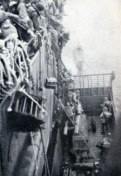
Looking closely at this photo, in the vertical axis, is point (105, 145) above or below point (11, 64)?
below

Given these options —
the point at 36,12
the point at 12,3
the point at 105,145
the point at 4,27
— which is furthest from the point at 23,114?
the point at 105,145

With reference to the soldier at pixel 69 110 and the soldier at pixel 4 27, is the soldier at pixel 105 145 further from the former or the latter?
the soldier at pixel 4 27

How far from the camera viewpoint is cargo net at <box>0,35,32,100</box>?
371 cm

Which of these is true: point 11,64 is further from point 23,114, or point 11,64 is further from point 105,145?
point 105,145

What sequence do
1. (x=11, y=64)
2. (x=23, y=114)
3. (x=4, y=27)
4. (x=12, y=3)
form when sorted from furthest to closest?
(x=12, y=3) < (x=4, y=27) < (x=23, y=114) < (x=11, y=64)

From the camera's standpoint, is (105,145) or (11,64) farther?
(105,145)

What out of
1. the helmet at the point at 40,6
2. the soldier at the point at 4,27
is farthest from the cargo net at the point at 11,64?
the helmet at the point at 40,6

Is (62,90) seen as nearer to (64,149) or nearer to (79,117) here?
(79,117)

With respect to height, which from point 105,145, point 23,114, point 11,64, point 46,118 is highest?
point 11,64

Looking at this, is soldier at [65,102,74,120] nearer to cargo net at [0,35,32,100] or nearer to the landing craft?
the landing craft

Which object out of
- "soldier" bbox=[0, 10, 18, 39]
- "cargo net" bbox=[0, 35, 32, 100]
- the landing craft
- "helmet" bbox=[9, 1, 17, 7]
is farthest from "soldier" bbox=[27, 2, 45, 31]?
"cargo net" bbox=[0, 35, 32, 100]

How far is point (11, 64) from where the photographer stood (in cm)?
394

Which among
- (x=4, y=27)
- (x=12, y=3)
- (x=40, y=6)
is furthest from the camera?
(x=40, y=6)

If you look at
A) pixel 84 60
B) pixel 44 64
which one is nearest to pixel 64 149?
pixel 44 64
